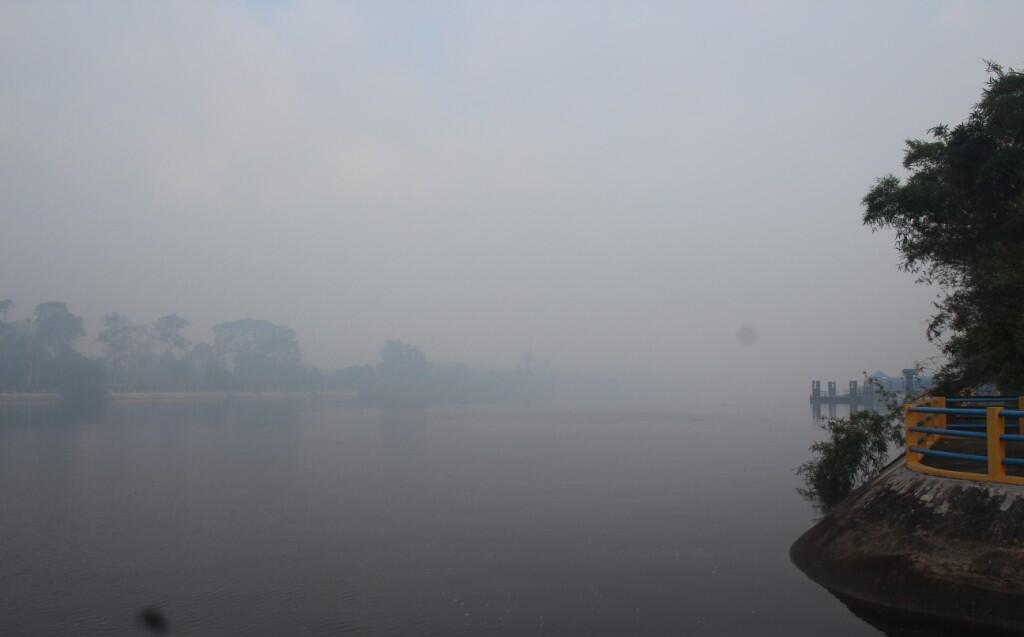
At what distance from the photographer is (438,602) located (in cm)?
1386

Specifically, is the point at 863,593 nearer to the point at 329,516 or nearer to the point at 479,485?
the point at 329,516

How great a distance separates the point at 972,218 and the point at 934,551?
49.5 ft

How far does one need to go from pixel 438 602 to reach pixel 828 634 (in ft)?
20.9

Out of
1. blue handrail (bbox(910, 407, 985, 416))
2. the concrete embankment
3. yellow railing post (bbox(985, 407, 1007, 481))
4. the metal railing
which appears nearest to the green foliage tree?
the metal railing

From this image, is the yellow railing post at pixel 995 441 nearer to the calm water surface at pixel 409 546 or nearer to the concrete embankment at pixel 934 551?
the concrete embankment at pixel 934 551

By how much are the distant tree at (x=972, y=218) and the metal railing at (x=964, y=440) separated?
1459mm

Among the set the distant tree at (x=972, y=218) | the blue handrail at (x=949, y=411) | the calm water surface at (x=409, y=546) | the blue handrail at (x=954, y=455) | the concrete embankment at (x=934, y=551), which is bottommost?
the calm water surface at (x=409, y=546)

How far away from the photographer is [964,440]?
1883cm

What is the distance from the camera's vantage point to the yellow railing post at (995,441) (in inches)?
420

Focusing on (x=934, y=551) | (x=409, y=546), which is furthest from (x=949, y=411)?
(x=409, y=546)

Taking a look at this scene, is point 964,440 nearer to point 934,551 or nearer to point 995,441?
point 995,441

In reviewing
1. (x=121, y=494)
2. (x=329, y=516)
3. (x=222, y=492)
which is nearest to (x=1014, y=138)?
(x=329, y=516)

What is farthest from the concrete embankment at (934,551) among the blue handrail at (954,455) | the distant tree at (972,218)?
the distant tree at (972,218)

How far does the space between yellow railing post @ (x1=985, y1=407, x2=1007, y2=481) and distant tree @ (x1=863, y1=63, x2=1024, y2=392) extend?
23.0ft
